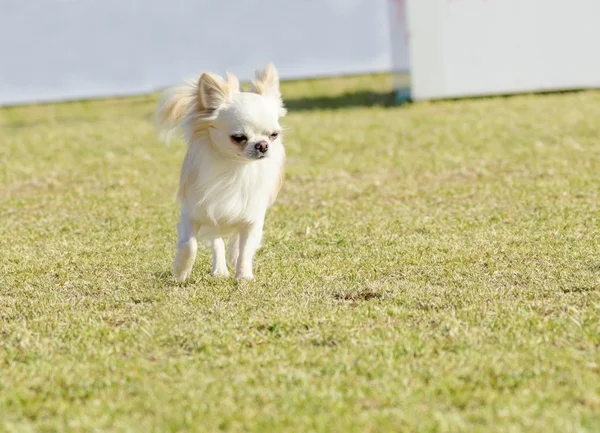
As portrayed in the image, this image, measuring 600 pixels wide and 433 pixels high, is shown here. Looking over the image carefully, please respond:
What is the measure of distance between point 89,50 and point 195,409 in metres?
20.7

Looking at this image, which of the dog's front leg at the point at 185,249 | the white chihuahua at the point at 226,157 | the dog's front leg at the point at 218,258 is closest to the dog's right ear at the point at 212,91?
the white chihuahua at the point at 226,157

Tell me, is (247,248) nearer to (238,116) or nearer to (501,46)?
(238,116)

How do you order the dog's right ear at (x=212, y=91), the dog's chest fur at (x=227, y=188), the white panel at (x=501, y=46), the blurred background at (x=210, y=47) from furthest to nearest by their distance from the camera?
1. the blurred background at (x=210, y=47)
2. the white panel at (x=501, y=46)
3. the dog's chest fur at (x=227, y=188)
4. the dog's right ear at (x=212, y=91)

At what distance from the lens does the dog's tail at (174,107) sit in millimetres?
6262

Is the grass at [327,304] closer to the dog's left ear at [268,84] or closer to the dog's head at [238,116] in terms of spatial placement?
the dog's head at [238,116]

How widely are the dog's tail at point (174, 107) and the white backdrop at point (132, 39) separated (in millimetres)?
16671

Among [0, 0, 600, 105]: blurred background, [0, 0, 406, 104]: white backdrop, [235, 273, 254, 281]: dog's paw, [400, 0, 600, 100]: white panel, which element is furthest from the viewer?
[0, 0, 406, 104]: white backdrop

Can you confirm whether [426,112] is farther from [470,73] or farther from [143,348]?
[143,348]

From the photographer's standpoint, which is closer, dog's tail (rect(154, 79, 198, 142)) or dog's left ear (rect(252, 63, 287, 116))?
dog's left ear (rect(252, 63, 287, 116))

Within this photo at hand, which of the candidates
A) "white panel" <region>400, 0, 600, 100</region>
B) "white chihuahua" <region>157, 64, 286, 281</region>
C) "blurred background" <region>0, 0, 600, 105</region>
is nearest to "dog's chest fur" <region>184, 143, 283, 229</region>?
"white chihuahua" <region>157, 64, 286, 281</region>

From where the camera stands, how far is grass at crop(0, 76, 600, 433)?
3881 millimetres

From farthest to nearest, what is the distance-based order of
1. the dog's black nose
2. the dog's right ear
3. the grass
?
the dog's right ear < the dog's black nose < the grass

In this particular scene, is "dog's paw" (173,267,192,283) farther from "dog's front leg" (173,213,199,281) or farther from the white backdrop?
the white backdrop

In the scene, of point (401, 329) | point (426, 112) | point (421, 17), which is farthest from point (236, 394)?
point (421, 17)
